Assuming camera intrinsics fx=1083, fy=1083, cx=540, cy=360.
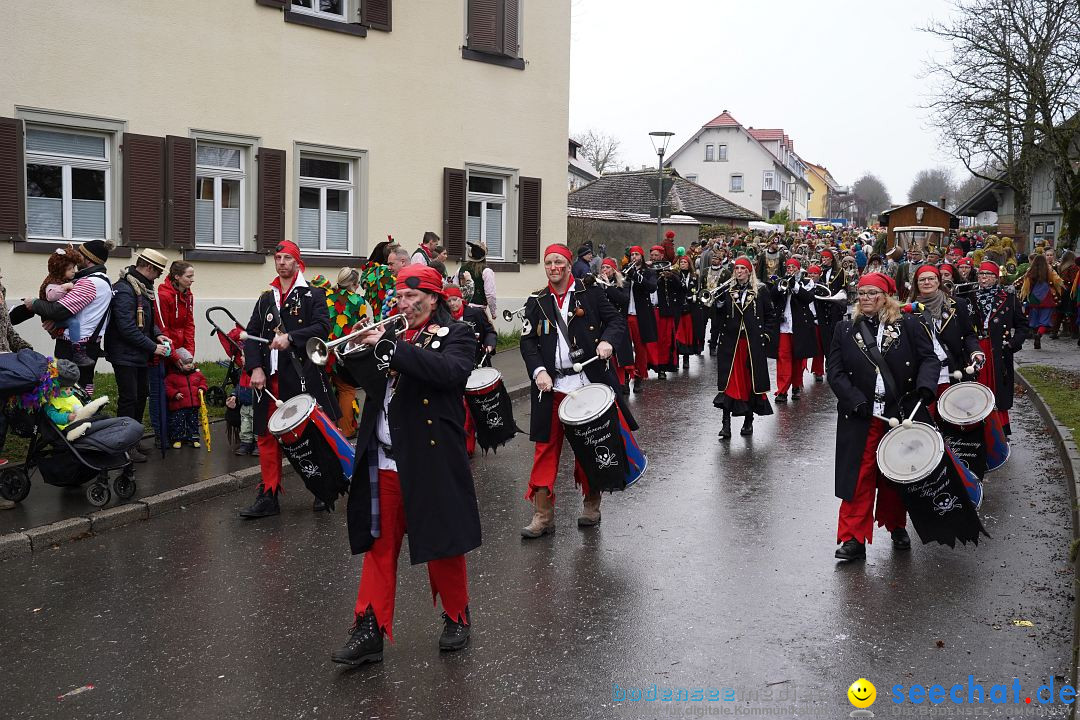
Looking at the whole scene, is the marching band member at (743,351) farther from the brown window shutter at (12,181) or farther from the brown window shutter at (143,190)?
the brown window shutter at (12,181)

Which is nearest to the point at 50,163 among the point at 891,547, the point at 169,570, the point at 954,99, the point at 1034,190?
the point at 169,570

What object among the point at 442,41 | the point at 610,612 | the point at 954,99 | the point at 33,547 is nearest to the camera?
the point at 610,612

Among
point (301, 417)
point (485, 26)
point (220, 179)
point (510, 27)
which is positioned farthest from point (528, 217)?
point (301, 417)

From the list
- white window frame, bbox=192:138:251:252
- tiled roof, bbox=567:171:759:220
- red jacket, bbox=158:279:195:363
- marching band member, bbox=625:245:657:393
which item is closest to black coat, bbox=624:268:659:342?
marching band member, bbox=625:245:657:393

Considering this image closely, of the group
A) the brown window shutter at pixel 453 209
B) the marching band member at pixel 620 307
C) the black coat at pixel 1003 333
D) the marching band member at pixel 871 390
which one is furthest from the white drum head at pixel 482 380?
the brown window shutter at pixel 453 209

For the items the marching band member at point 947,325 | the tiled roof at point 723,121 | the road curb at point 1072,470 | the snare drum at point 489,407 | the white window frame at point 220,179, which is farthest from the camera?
the tiled roof at point 723,121

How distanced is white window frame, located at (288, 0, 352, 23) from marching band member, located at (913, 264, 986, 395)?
10504mm

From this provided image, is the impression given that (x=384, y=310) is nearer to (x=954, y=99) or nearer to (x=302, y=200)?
(x=302, y=200)

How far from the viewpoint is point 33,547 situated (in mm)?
7266

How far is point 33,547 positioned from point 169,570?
45.9 inches

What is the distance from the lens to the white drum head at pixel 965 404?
26.5 feet

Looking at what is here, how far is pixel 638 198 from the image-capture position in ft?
132

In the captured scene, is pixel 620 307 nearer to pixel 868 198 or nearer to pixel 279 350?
pixel 279 350

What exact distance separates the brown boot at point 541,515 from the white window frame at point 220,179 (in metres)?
9.11
